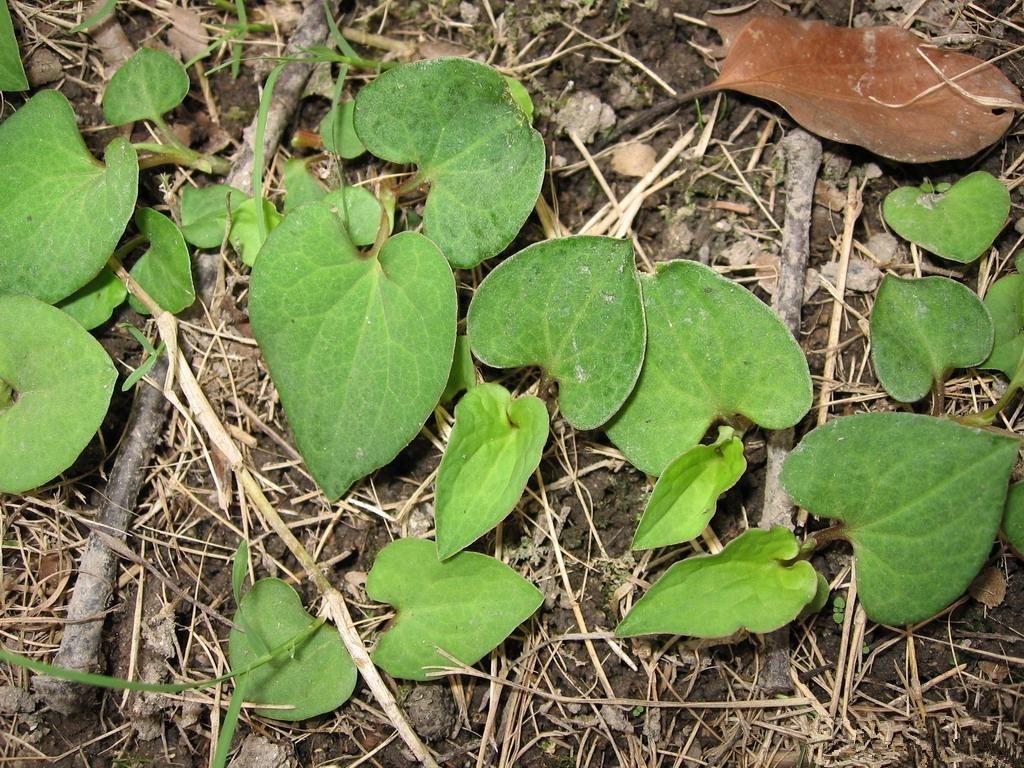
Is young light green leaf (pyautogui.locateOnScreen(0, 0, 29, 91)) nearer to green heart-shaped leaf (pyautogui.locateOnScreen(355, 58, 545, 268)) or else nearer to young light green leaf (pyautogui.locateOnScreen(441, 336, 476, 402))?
green heart-shaped leaf (pyautogui.locateOnScreen(355, 58, 545, 268))

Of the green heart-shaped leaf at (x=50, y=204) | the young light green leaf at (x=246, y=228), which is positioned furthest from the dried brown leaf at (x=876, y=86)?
the green heart-shaped leaf at (x=50, y=204)

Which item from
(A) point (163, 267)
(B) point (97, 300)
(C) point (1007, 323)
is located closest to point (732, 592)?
(C) point (1007, 323)

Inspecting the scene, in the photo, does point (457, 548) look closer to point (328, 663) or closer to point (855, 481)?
point (328, 663)

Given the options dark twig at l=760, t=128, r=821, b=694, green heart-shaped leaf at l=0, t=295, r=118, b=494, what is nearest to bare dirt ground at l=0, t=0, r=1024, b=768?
dark twig at l=760, t=128, r=821, b=694

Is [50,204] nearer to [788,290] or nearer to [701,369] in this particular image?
[701,369]

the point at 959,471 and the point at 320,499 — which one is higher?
the point at 959,471

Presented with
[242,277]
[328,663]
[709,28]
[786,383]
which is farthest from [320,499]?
[709,28]

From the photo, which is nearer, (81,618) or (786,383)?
(786,383)
